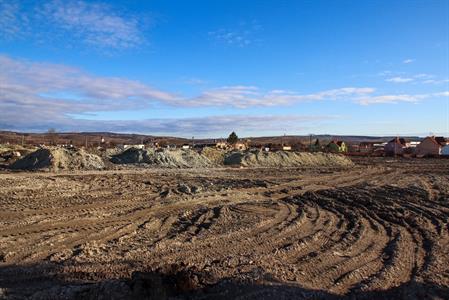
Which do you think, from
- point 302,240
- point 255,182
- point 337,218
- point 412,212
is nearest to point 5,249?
point 302,240

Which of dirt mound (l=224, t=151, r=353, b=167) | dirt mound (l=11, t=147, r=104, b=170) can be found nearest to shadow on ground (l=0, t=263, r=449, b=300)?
dirt mound (l=11, t=147, r=104, b=170)

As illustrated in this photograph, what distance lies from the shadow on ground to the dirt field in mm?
17

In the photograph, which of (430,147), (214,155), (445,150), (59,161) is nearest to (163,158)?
(214,155)

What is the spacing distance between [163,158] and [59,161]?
1084 centimetres

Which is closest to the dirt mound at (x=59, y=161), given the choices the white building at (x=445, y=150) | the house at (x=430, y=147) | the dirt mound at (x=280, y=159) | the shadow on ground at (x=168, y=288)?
the dirt mound at (x=280, y=159)

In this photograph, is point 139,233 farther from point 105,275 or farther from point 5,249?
point 105,275

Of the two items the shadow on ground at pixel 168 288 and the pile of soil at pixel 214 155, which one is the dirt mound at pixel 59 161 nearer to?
the pile of soil at pixel 214 155

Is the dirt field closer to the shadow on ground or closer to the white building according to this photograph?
the shadow on ground

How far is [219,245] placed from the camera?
10297 millimetres

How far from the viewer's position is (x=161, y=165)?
41.2 metres

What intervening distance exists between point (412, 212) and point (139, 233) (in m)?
9.04

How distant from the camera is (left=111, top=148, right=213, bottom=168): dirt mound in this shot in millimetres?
42062

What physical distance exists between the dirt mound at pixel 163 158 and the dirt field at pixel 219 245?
21.8 m

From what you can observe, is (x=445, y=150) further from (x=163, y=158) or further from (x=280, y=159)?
(x=163, y=158)
